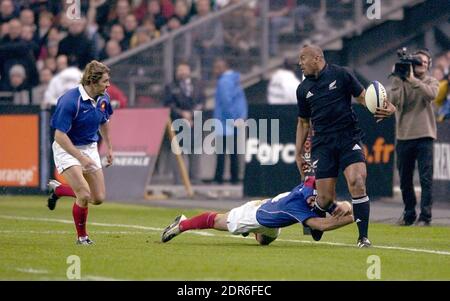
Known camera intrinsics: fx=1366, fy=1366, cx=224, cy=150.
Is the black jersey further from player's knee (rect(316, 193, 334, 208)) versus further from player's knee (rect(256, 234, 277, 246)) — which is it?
player's knee (rect(256, 234, 277, 246))

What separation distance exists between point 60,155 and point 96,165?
0.44 m

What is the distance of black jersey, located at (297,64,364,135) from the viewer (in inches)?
594

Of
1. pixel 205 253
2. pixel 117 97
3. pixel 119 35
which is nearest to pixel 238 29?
pixel 117 97

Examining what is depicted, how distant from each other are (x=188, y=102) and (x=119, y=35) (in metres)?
4.58

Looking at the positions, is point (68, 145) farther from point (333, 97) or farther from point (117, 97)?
point (117, 97)

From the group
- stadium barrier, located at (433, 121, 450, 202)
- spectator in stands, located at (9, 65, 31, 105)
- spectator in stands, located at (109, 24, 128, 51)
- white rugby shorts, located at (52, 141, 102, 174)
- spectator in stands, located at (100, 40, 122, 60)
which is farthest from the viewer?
spectator in stands, located at (109, 24, 128, 51)

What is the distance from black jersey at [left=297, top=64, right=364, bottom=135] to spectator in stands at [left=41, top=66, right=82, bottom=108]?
11.8m

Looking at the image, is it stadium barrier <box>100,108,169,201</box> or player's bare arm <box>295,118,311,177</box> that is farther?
stadium barrier <box>100,108,169,201</box>

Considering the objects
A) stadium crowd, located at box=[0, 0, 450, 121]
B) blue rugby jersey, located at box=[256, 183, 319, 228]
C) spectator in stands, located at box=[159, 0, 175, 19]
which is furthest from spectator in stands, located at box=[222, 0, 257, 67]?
blue rugby jersey, located at box=[256, 183, 319, 228]

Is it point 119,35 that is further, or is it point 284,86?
point 119,35

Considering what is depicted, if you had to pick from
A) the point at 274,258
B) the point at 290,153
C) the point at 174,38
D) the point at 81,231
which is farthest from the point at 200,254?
the point at 174,38

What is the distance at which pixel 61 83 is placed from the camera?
2650cm

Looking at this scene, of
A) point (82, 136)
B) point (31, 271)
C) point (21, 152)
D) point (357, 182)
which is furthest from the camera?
point (21, 152)
